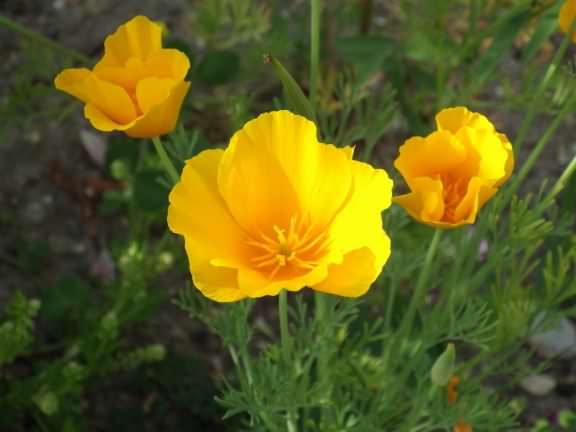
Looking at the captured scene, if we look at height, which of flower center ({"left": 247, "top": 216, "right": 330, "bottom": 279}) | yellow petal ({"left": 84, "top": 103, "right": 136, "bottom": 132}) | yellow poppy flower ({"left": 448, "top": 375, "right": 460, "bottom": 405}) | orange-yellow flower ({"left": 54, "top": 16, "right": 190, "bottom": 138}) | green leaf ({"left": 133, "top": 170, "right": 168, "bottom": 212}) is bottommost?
green leaf ({"left": 133, "top": 170, "right": 168, "bottom": 212})

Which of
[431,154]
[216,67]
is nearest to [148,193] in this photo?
[216,67]

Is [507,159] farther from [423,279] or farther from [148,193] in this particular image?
[148,193]

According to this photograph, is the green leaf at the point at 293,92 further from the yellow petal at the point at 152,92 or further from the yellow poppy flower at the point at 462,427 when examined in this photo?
the yellow poppy flower at the point at 462,427

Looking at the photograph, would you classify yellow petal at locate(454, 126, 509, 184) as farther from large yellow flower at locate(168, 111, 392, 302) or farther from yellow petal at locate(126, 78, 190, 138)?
yellow petal at locate(126, 78, 190, 138)

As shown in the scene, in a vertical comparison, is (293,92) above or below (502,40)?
above

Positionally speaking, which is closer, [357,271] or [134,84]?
[357,271]

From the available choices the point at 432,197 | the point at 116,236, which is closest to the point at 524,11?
the point at 432,197

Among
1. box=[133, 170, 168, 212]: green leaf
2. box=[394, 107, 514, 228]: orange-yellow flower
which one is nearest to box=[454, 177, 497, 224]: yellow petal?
box=[394, 107, 514, 228]: orange-yellow flower
